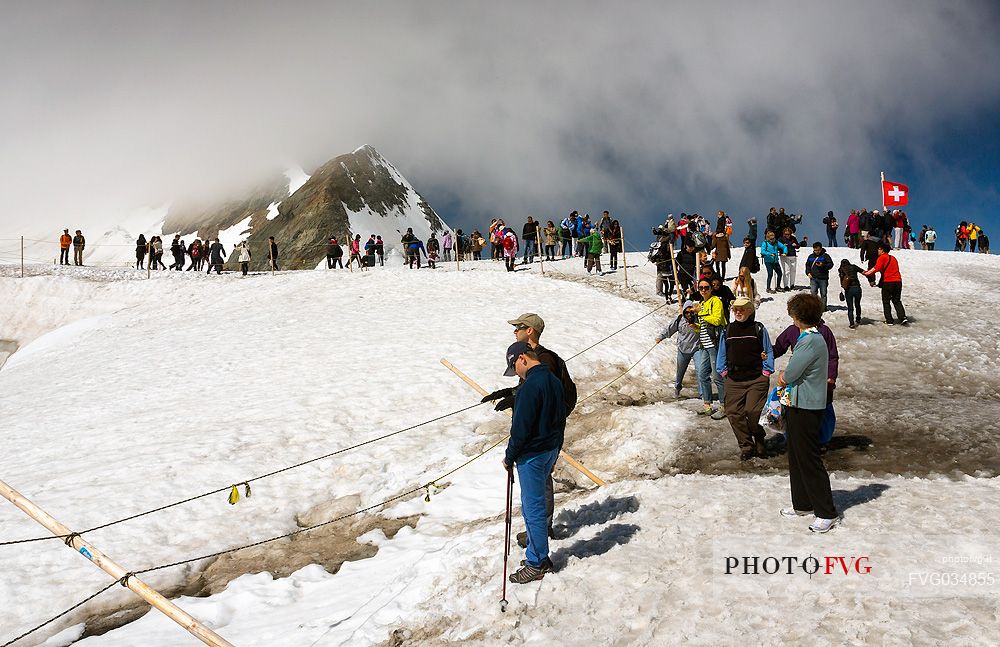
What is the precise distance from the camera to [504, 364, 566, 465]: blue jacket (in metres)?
5.43

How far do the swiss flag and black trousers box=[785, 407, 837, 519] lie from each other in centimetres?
2762

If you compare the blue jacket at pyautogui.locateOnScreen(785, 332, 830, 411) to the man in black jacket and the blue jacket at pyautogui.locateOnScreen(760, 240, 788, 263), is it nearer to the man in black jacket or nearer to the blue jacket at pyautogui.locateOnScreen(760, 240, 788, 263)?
the man in black jacket

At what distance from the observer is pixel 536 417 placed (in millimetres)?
5484

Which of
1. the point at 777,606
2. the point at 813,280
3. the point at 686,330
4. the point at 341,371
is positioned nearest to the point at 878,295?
the point at 813,280

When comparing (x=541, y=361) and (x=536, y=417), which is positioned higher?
(x=541, y=361)

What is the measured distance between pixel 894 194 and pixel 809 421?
28080mm

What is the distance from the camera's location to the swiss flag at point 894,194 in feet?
91.8

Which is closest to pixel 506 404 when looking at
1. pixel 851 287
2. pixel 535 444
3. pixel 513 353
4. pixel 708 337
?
pixel 535 444

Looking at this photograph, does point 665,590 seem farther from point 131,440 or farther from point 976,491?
point 131,440

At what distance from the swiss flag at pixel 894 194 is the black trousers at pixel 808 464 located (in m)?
27.6

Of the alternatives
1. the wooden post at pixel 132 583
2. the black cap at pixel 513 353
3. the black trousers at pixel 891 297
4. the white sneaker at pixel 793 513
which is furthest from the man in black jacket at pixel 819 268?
the wooden post at pixel 132 583

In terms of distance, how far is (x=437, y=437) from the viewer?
39.9 ft

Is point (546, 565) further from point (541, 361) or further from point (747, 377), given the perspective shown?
point (747, 377)

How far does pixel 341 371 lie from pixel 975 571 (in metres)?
14.2
